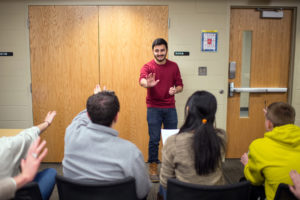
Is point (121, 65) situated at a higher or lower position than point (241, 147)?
higher

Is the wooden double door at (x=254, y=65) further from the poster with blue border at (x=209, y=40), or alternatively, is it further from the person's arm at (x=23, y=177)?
the person's arm at (x=23, y=177)

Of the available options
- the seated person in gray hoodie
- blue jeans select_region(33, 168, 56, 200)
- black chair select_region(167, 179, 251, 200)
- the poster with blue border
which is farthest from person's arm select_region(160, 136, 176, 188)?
the poster with blue border

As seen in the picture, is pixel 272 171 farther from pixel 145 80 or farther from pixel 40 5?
pixel 40 5

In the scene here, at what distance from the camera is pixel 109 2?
3.33 m

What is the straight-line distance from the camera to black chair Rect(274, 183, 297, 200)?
1.16 metres

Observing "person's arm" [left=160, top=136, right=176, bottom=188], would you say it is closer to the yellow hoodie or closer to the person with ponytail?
the person with ponytail

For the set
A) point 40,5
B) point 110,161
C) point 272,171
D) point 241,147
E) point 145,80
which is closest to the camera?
point 110,161

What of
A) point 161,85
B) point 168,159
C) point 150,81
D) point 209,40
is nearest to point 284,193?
point 168,159

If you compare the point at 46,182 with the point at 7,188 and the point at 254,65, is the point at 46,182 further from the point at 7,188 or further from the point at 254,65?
the point at 254,65

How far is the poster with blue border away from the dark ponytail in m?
2.18

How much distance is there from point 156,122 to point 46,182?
63.4 inches

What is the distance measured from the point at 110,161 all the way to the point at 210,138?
0.53 metres

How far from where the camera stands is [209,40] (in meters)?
3.41

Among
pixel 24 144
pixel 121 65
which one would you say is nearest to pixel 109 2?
pixel 121 65
